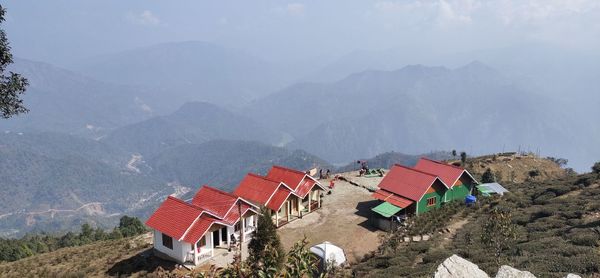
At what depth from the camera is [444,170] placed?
50.4 metres

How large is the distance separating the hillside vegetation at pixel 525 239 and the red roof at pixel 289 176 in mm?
13435

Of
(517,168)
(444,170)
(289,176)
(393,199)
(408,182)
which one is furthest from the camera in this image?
(517,168)

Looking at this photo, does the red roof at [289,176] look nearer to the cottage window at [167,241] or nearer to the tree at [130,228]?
the cottage window at [167,241]

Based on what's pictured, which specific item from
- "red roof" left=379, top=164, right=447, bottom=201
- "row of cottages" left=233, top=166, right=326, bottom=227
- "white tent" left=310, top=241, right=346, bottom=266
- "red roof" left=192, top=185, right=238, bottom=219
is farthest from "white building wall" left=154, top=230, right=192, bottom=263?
"red roof" left=379, top=164, right=447, bottom=201

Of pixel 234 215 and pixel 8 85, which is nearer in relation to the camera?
pixel 8 85

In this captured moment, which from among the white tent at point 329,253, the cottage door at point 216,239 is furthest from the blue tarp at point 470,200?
the cottage door at point 216,239

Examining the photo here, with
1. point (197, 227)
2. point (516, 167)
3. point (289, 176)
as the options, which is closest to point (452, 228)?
point (289, 176)

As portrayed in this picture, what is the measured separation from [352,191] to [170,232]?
2673 cm

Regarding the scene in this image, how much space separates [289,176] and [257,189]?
16.6ft

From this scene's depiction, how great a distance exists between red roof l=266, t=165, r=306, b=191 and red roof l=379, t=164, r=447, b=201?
9.21 metres

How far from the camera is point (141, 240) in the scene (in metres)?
44.9

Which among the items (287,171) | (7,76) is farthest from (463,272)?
(287,171)

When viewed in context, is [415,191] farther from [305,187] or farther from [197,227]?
[197,227]

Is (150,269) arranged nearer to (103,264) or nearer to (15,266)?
(103,264)
